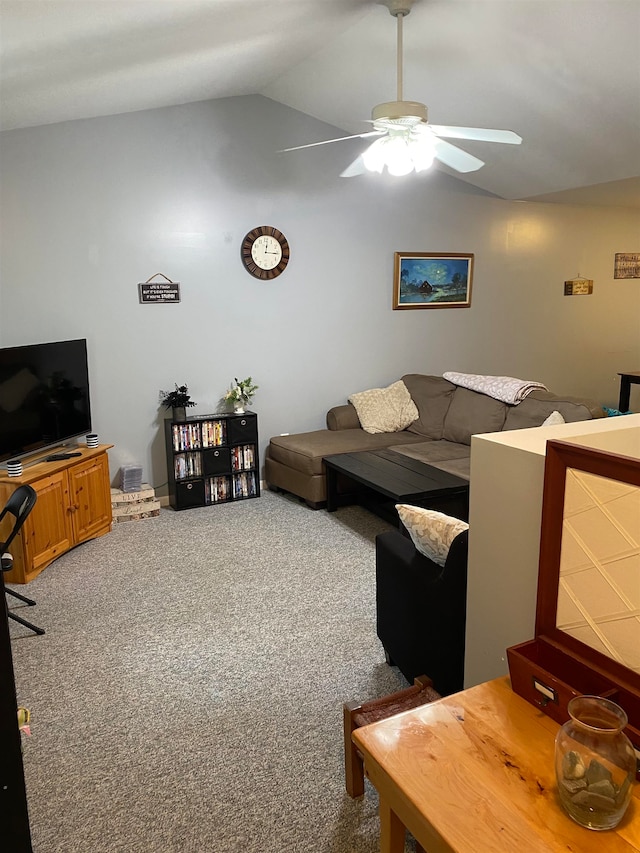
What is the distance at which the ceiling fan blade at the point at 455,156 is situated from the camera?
136 inches

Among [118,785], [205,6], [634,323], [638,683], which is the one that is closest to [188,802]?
[118,785]

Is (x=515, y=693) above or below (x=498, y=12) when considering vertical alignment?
below

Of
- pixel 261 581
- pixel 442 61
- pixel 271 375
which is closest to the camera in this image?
pixel 261 581

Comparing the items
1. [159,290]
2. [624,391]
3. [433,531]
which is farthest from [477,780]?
[624,391]

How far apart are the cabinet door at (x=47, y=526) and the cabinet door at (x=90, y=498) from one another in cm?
8

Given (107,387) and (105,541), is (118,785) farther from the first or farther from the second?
(107,387)

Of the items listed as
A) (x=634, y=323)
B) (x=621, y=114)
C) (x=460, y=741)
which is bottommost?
(x=460, y=741)

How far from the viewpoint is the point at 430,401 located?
228 inches

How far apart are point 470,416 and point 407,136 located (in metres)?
2.56

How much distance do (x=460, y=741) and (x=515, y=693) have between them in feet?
0.76

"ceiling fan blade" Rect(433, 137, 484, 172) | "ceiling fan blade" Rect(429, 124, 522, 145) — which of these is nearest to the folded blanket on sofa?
"ceiling fan blade" Rect(433, 137, 484, 172)

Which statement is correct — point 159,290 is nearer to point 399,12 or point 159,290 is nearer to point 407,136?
point 407,136

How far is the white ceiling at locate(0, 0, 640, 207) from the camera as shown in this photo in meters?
2.99

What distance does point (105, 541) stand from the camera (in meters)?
4.46
